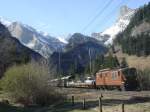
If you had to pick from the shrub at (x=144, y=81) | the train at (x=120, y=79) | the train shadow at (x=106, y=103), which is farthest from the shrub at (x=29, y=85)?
the shrub at (x=144, y=81)

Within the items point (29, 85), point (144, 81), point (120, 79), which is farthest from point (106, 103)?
point (144, 81)

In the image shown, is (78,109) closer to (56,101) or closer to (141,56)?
(56,101)

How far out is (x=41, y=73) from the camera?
1751 inches

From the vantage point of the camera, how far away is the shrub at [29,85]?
141 ft

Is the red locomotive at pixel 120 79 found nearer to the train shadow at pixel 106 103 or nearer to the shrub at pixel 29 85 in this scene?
the shrub at pixel 29 85

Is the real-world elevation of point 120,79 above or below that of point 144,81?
below

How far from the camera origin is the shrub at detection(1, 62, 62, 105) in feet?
141

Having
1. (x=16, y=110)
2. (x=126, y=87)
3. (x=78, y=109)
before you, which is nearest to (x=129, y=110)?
(x=78, y=109)

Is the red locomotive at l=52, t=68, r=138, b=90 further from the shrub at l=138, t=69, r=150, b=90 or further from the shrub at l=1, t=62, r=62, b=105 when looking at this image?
the shrub at l=1, t=62, r=62, b=105

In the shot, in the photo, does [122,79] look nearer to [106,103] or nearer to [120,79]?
[120,79]

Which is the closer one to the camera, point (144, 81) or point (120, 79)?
point (120, 79)

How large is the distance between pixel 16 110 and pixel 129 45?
481 ft

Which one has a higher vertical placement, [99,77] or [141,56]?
A: [141,56]

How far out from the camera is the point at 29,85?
43.0m
